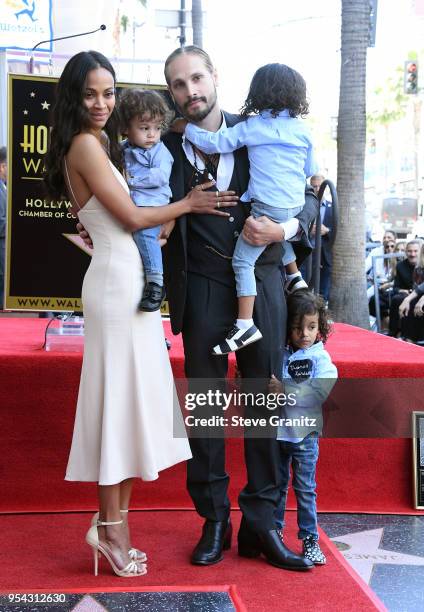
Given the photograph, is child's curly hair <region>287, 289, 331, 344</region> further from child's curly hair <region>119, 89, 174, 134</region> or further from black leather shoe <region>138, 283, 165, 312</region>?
child's curly hair <region>119, 89, 174, 134</region>

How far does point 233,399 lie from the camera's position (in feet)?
13.3

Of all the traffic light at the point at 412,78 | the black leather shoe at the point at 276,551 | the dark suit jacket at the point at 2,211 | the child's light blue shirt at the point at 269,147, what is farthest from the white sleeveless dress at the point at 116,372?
the traffic light at the point at 412,78

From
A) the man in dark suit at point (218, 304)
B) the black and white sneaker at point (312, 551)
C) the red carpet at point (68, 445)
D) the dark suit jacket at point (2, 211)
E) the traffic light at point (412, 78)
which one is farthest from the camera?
the traffic light at point (412, 78)

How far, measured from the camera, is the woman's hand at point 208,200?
12.0 ft

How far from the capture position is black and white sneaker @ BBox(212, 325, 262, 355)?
3701mm

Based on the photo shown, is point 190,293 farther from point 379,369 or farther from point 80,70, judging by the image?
point 379,369

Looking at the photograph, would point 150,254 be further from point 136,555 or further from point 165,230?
point 136,555

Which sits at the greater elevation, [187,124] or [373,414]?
[187,124]

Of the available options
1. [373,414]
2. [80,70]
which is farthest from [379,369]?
[80,70]

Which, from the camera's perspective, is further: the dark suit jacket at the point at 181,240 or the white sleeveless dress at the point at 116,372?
the dark suit jacket at the point at 181,240

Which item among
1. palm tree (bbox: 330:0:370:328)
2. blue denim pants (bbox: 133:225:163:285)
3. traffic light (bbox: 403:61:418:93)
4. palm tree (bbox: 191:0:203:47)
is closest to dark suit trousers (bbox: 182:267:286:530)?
blue denim pants (bbox: 133:225:163:285)

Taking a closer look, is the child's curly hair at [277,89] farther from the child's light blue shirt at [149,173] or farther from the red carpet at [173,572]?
the red carpet at [173,572]

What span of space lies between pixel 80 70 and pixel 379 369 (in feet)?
7.24

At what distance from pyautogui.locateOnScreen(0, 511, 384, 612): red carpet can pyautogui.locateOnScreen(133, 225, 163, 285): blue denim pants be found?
1.18m
